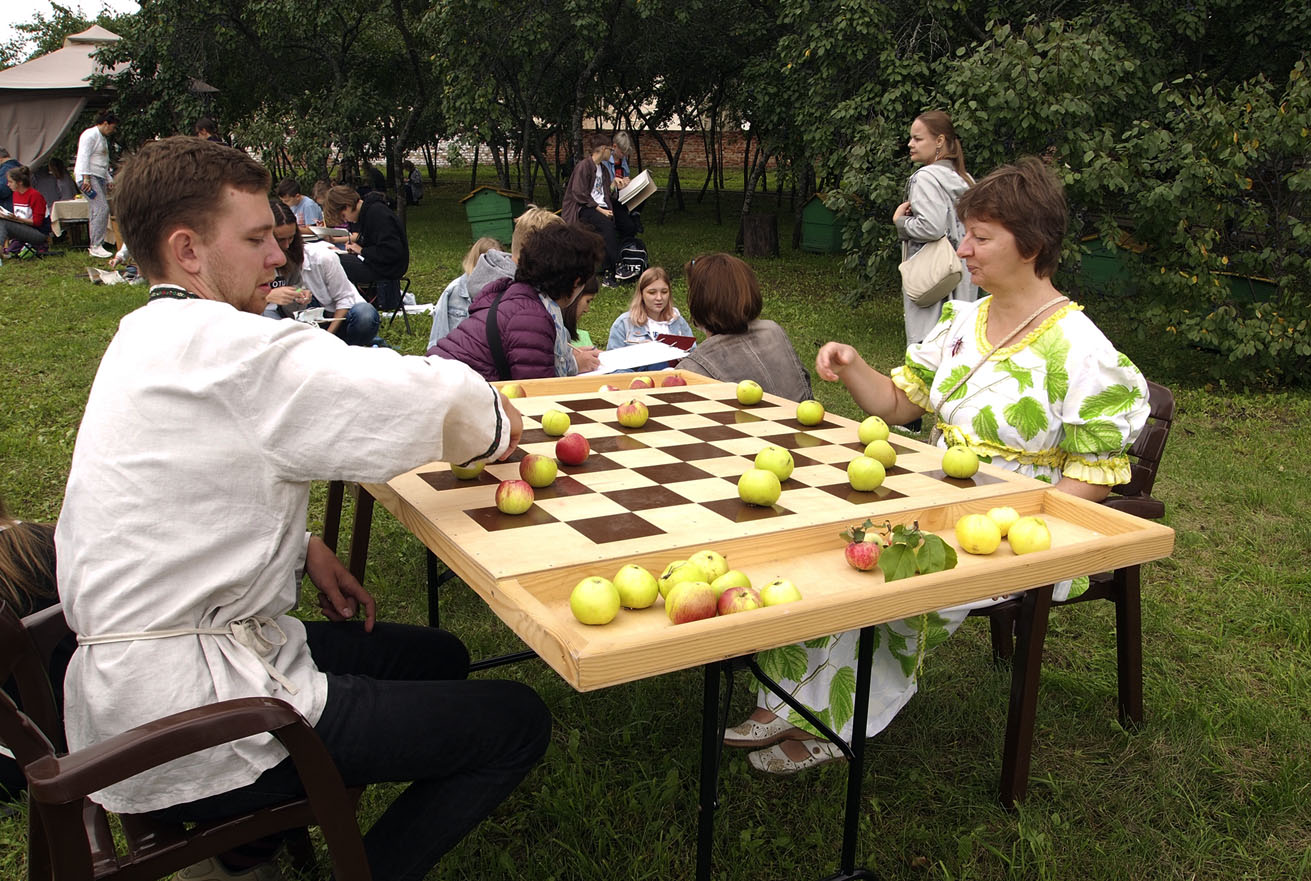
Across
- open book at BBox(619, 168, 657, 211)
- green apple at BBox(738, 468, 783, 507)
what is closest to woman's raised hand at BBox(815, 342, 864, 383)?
green apple at BBox(738, 468, 783, 507)

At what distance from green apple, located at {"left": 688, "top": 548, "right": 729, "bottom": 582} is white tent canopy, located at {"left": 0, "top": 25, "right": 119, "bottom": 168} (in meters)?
20.7

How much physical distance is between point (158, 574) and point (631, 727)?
1.76 m

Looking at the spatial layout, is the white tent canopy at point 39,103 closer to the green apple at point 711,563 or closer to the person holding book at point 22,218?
the person holding book at point 22,218

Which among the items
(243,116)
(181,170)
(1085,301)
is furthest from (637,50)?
(181,170)

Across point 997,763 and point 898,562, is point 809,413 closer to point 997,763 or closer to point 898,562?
point 898,562

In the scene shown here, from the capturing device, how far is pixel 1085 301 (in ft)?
26.6

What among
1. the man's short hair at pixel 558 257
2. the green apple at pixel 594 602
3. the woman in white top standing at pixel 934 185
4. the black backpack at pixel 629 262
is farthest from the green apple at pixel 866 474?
the black backpack at pixel 629 262

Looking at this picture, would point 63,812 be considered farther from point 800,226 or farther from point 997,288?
point 800,226

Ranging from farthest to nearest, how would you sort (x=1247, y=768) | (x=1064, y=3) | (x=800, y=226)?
(x=800, y=226) → (x=1064, y=3) → (x=1247, y=768)

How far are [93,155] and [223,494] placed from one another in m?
15.1

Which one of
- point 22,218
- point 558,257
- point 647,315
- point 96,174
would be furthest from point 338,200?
point 22,218

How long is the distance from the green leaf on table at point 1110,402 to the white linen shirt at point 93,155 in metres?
15.2

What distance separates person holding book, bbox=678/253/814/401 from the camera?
12.9 ft

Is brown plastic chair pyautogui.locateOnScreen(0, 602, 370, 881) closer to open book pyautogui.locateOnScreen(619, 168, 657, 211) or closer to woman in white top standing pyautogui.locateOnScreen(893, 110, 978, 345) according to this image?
woman in white top standing pyautogui.locateOnScreen(893, 110, 978, 345)
